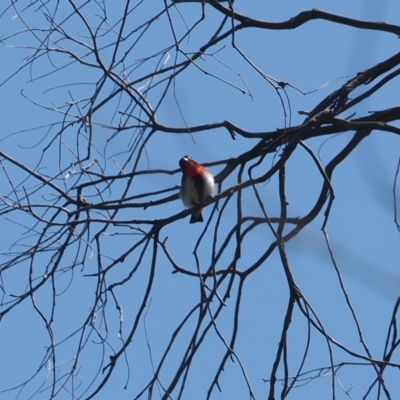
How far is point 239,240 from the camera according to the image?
320 centimetres

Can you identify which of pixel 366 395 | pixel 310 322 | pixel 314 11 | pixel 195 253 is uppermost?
pixel 314 11

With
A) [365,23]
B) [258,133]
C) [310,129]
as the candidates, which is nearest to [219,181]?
[258,133]

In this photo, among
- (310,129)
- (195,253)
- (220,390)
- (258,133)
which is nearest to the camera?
(220,390)

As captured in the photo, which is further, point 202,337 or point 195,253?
point 195,253

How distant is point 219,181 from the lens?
146 inches

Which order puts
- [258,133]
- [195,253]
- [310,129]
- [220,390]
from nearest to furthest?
[220,390]
[195,253]
[310,129]
[258,133]

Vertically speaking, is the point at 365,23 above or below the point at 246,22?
below

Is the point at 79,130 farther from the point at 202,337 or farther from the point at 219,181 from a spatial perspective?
the point at 202,337

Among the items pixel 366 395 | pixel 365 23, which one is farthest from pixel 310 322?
pixel 365 23

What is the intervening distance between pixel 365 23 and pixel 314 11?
0.78ft

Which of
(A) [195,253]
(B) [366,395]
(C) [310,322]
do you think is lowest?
(B) [366,395]

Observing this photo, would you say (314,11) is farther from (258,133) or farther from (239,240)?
(239,240)

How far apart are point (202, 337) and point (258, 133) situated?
934mm

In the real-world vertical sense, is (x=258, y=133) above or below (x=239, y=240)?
above
